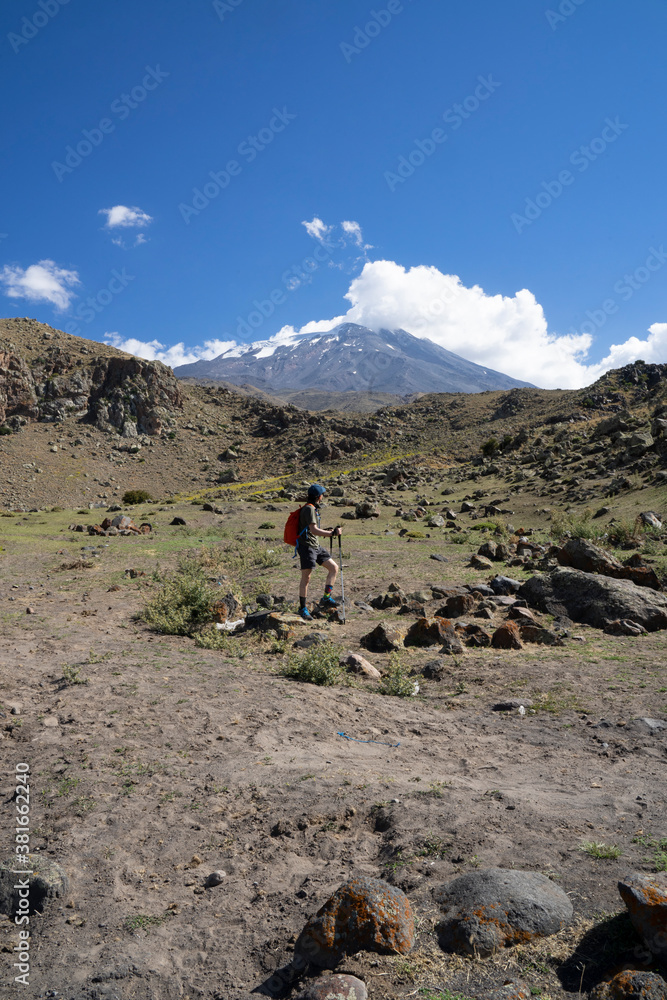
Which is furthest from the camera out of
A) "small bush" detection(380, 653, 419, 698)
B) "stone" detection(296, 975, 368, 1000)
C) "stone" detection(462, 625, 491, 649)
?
"stone" detection(462, 625, 491, 649)

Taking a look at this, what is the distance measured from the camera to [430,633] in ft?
25.9

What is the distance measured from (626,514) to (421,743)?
1475 centimetres

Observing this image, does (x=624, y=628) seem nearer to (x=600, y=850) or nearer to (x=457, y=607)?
(x=457, y=607)

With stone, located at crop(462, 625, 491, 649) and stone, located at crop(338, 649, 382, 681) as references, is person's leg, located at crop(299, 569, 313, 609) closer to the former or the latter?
stone, located at crop(338, 649, 382, 681)

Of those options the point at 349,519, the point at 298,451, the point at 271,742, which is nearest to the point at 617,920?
the point at 271,742

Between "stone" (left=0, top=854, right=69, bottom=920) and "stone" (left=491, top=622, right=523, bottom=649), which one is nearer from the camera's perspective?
"stone" (left=0, top=854, right=69, bottom=920)

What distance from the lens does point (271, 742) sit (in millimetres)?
4766

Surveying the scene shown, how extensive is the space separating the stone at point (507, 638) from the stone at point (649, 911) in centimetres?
528

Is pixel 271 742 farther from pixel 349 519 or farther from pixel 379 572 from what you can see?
pixel 349 519

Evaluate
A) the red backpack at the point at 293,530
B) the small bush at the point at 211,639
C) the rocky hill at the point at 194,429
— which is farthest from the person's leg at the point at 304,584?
the rocky hill at the point at 194,429

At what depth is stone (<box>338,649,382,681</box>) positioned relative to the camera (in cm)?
669

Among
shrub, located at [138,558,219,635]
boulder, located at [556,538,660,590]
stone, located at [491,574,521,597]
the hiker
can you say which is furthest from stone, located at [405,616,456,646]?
boulder, located at [556,538,660,590]

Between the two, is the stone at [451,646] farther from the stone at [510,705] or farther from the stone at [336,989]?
the stone at [336,989]

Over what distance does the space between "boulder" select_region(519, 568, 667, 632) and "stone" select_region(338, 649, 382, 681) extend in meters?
3.77
